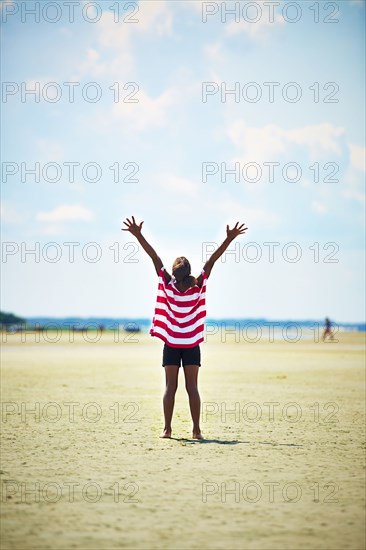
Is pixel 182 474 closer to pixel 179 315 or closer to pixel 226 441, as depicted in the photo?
pixel 226 441

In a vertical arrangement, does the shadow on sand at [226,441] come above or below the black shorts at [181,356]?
below

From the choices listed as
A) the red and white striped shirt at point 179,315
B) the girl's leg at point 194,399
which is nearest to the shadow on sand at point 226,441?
the girl's leg at point 194,399

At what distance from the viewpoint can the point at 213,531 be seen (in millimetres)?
4895

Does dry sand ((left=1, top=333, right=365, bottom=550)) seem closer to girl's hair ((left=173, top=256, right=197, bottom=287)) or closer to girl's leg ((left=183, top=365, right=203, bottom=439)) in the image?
girl's leg ((left=183, top=365, right=203, bottom=439))

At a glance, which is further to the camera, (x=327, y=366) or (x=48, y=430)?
(x=327, y=366)

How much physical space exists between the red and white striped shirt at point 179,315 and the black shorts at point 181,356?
9 centimetres

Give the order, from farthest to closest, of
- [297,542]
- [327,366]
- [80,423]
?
1. [327,366]
2. [80,423]
3. [297,542]

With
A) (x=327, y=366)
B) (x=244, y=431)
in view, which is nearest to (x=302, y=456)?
(x=244, y=431)

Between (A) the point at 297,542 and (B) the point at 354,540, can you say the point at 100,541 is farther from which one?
(B) the point at 354,540

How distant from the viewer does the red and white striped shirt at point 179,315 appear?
896cm

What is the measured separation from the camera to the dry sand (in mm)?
4852

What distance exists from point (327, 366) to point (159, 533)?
2056cm

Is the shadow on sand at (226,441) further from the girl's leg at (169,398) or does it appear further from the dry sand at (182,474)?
the girl's leg at (169,398)

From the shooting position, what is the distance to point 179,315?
9.03 metres
